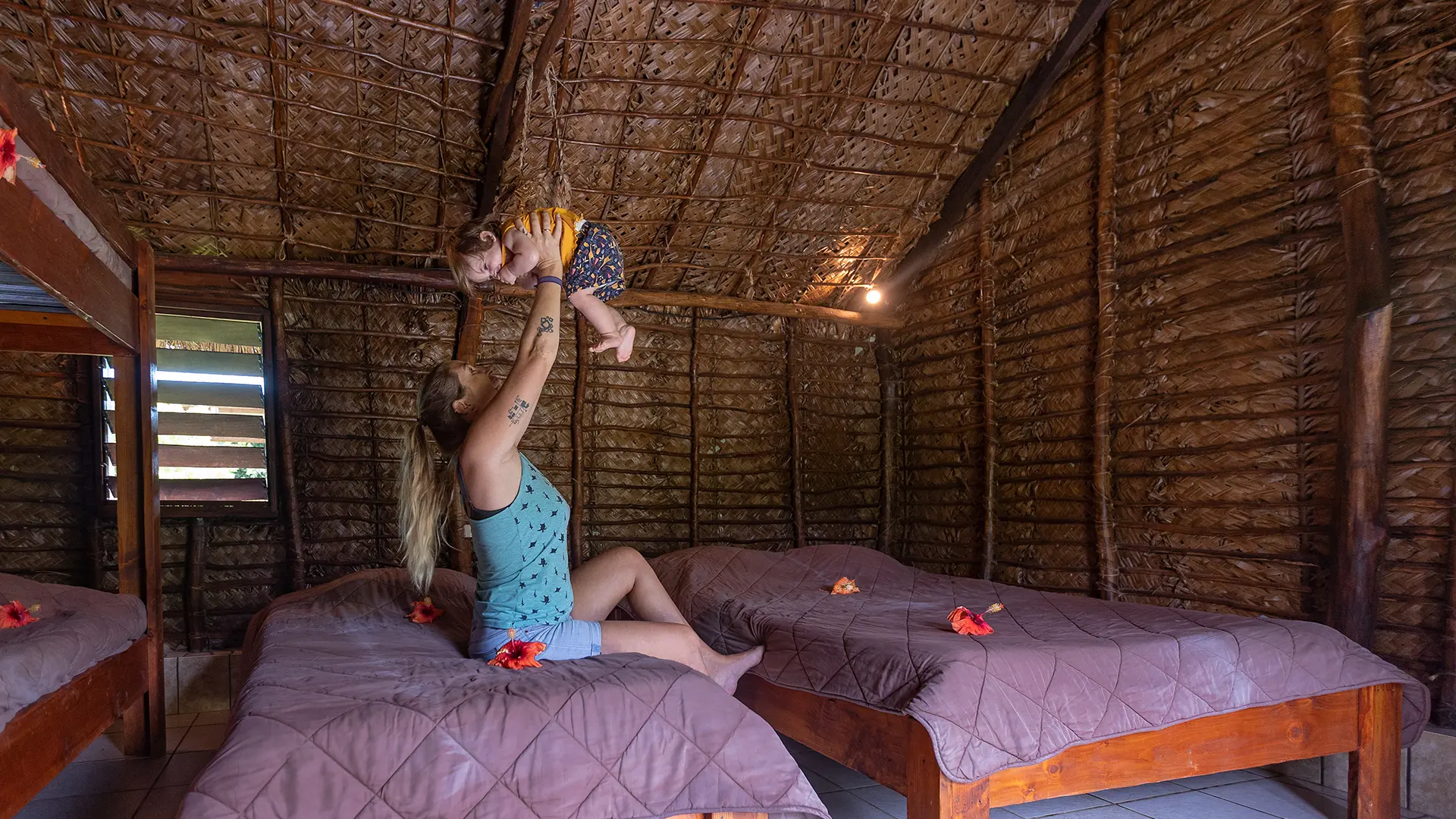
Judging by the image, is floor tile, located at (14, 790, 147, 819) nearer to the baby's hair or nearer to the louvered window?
the louvered window

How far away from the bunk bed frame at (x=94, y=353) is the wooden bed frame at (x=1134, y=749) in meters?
1.90

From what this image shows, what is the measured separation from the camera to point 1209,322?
3578mm

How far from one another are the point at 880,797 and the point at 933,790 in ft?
2.96

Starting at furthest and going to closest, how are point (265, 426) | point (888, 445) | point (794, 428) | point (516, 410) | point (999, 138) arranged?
1. point (888, 445)
2. point (794, 428)
3. point (999, 138)
4. point (265, 426)
5. point (516, 410)

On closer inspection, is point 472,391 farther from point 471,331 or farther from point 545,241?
point 471,331

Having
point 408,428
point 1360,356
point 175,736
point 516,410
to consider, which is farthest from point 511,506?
point 1360,356

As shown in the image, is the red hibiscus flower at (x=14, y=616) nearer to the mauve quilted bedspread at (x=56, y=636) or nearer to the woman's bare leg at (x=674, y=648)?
the mauve quilted bedspread at (x=56, y=636)

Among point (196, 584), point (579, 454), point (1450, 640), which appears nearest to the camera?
point (1450, 640)

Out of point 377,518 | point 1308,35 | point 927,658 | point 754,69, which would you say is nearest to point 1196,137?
point 1308,35

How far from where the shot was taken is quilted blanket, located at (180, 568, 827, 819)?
4.90 ft

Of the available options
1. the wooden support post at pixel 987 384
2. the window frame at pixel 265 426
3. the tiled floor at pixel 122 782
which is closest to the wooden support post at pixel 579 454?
the window frame at pixel 265 426

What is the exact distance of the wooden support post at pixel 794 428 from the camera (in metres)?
5.47

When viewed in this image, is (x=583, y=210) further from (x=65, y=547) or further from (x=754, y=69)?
(x=65, y=547)

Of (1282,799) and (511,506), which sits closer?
(511,506)
